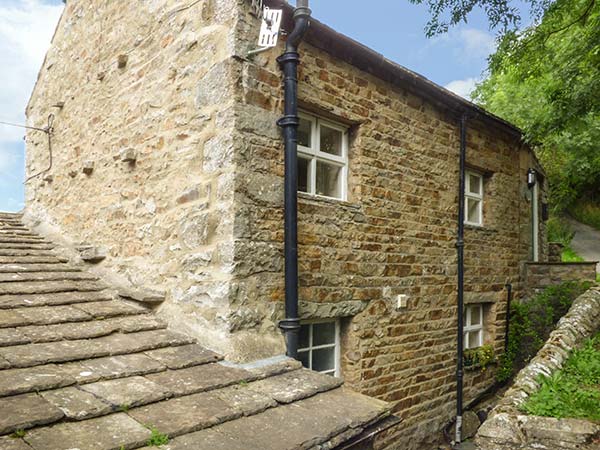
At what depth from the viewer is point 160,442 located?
2.46 metres

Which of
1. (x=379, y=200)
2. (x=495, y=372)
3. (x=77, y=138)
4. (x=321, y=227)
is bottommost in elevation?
(x=495, y=372)

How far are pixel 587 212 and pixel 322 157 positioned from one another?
60.4 feet

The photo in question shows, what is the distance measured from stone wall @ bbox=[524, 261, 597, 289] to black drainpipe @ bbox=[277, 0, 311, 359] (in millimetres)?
6410

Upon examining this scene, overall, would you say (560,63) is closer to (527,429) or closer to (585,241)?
(527,429)

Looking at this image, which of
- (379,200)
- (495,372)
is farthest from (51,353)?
(495,372)

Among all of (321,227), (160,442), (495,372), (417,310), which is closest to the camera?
(160,442)

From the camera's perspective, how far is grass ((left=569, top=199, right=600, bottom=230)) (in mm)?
19077

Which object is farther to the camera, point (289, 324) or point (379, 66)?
point (379, 66)

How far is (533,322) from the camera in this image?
27.6ft

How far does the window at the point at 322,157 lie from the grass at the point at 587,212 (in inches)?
704

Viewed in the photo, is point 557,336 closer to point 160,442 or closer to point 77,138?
point 160,442

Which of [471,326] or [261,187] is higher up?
[261,187]

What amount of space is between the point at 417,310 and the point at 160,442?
4.36m

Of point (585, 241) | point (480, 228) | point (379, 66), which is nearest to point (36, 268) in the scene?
point (379, 66)
